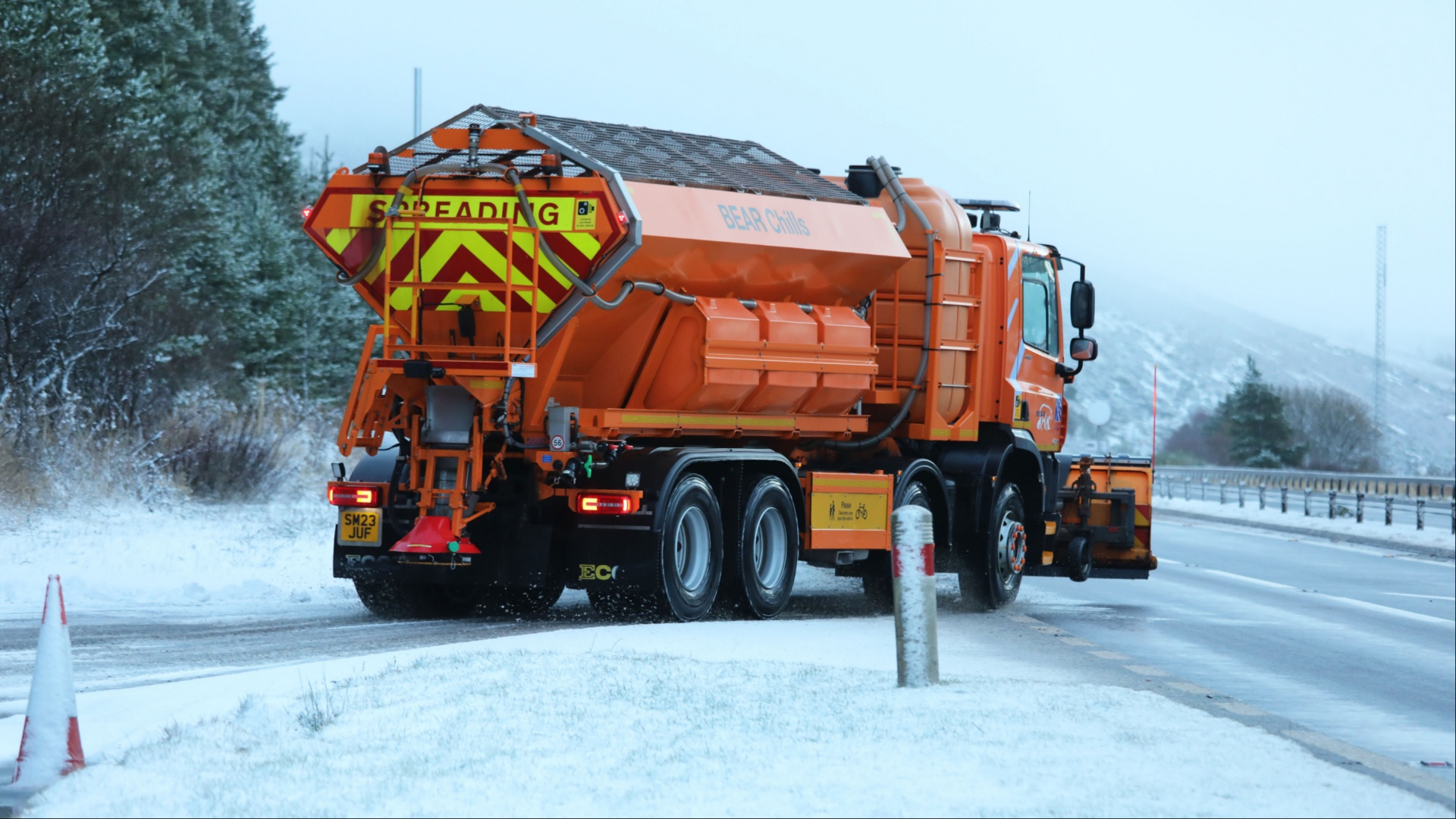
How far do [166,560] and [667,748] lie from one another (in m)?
10.3

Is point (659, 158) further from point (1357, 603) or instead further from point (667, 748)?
point (1357, 603)

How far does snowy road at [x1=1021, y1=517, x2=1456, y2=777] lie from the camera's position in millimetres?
8891

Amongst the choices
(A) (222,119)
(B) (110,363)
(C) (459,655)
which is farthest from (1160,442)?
(C) (459,655)

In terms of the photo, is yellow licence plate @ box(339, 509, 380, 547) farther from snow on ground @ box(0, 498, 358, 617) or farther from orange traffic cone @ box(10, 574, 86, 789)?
orange traffic cone @ box(10, 574, 86, 789)

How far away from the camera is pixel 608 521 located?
1190 cm

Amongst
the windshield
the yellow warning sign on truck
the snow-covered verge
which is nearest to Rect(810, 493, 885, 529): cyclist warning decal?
the yellow warning sign on truck

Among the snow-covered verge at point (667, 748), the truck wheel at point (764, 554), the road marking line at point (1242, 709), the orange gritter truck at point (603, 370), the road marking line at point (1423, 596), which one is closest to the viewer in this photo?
the snow-covered verge at point (667, 748)

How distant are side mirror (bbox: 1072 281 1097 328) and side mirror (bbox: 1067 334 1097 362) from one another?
0.46 feet

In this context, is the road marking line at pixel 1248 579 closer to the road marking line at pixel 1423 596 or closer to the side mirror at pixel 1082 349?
the road marking line at pixel 1423 596

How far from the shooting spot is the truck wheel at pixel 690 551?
11977mm

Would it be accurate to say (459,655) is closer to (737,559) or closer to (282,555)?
(737,559)

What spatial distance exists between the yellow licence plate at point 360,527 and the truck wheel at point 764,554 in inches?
103

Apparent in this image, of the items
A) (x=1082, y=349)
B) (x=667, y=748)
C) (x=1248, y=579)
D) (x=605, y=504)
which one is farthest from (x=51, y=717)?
(x=1248, y=579)

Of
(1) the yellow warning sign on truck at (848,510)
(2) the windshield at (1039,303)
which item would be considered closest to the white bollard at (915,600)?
(1) the yellow warning sign on truck at (848,510)
